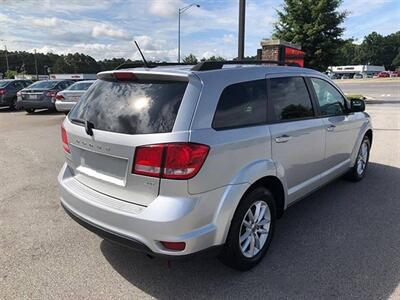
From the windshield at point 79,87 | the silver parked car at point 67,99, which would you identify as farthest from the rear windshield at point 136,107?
the windshield at point 79,87

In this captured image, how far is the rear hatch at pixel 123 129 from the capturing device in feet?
8.95

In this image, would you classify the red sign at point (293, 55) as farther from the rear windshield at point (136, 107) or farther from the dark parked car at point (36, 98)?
the rear windshield at point (136, 107)

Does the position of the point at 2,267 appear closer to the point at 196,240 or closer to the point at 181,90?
the point at 196,240

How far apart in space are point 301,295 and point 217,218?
2.99ft

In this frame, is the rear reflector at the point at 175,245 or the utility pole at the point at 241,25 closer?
the rear reflector at the point at 175,245

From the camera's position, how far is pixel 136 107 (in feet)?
9.50

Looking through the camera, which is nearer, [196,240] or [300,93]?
[196,240]

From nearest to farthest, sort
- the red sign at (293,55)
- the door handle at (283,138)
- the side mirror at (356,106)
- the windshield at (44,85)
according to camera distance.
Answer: the door handle at (283,138) < the side mirror at (356,106) < the red sign at (293,55) < the windshield at (44,85)

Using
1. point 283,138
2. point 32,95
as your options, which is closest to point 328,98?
point 283,138

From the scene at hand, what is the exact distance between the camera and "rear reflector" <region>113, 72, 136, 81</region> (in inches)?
121

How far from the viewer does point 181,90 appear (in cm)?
281

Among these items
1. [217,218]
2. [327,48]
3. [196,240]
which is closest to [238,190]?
[217,218]

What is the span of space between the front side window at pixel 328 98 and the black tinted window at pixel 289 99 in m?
0.30

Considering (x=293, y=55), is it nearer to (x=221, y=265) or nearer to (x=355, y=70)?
(x=221, y=265)
